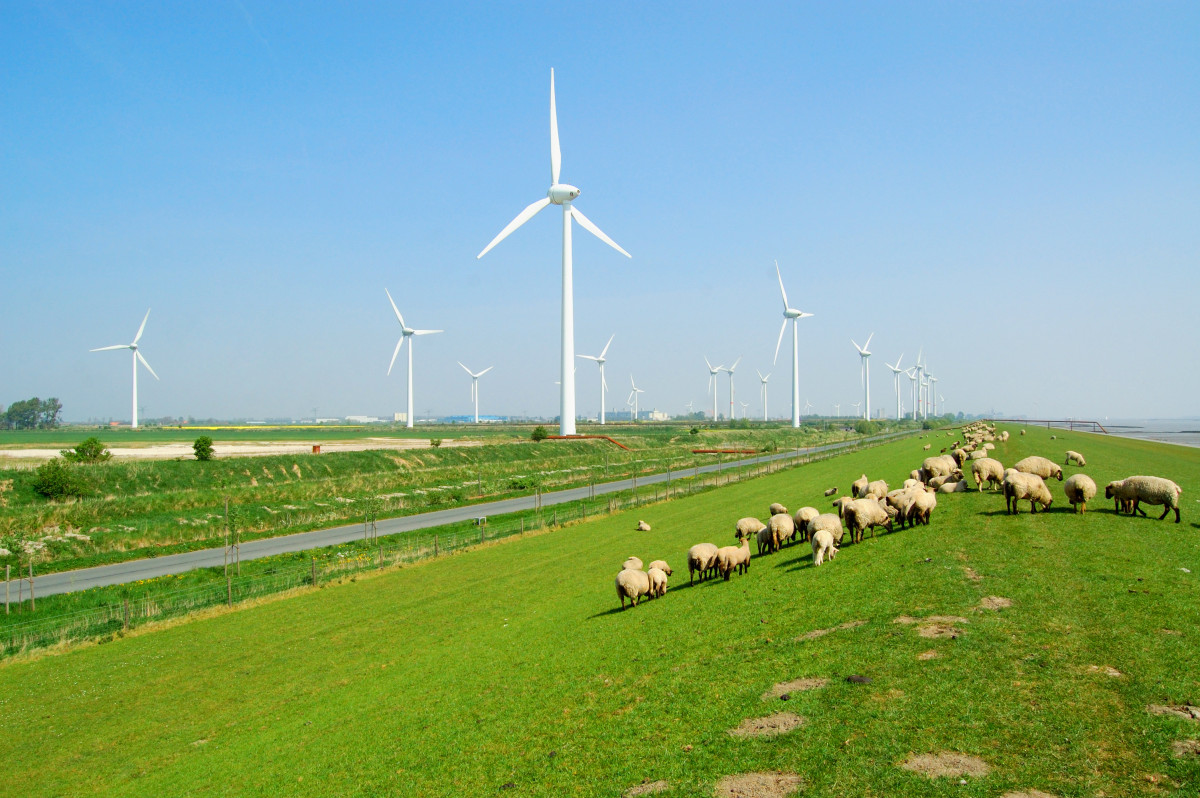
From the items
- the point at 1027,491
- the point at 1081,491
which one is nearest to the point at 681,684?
the point at 1027,491

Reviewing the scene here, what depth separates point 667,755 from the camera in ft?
28.8

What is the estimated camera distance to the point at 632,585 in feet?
63.0

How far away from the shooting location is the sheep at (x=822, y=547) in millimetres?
18812

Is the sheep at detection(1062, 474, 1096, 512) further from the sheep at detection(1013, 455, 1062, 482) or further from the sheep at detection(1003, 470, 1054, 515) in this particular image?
the sheep at detection(1013, 455, 1062, 482)

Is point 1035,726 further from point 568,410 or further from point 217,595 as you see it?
point 568,410

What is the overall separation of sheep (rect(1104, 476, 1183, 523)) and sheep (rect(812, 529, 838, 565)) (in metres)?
9.90

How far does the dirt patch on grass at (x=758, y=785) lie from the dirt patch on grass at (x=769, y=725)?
0.95 m

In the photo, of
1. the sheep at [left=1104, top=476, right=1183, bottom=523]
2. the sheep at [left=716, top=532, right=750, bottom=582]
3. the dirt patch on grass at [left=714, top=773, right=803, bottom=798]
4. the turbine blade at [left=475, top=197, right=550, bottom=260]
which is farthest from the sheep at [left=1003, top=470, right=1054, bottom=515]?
the turbine blade at [left=475, top=197, right=550, bottom=260]

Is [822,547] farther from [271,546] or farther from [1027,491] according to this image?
Result: [271,546]

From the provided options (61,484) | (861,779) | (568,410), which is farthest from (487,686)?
(568,410)

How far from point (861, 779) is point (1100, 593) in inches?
334

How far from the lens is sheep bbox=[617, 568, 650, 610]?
62.8 feet

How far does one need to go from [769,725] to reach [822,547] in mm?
10669

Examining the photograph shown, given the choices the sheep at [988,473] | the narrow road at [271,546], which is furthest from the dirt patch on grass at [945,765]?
the narrow road at [271,546]
